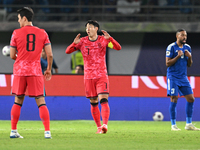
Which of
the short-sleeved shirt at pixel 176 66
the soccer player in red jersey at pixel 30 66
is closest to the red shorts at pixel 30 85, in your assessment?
the soccer player in red jersey at pixel 30 66

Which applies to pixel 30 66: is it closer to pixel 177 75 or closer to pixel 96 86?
pixel 96 86

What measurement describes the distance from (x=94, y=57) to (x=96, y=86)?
0.51m

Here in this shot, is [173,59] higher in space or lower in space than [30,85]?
higher

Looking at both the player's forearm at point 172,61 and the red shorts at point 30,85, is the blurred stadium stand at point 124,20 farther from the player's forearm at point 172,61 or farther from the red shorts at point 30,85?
the red shorts at point 30,85

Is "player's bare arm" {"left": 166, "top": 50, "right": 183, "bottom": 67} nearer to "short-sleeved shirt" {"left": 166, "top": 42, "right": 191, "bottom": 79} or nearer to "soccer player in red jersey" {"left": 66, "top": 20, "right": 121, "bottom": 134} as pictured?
"short-sleeved shirt" {"left": 166, "top": 42, "right": 191, "bottom": 79}

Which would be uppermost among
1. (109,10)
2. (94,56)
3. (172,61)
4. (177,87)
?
(109,10)

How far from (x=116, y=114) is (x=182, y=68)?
12.2 feet

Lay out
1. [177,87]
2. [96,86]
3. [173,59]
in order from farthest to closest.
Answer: [177,87]
[173,59]
[96,86]

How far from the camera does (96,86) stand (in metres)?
7.36

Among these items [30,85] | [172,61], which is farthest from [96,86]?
[172,61]

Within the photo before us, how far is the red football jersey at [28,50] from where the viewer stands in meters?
6.12

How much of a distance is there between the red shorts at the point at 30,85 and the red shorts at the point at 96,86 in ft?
4.58

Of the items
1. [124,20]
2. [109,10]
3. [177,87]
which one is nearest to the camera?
[177,87]

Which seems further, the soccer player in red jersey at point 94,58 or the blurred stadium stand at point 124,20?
the blurred stadium stand at point 124,20
